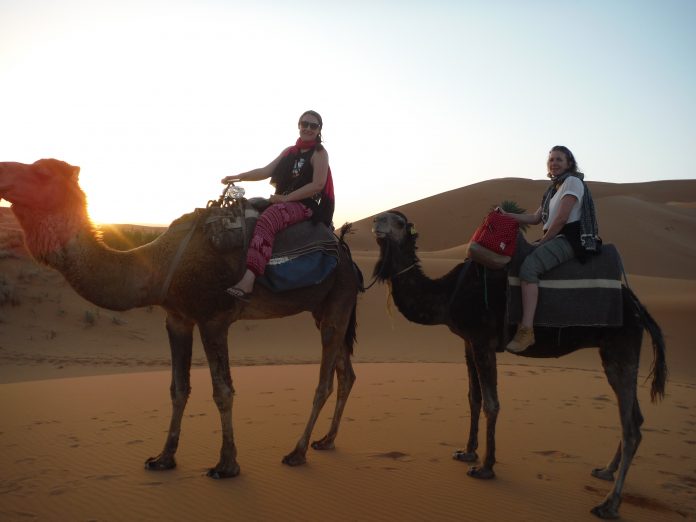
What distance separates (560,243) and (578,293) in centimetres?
50

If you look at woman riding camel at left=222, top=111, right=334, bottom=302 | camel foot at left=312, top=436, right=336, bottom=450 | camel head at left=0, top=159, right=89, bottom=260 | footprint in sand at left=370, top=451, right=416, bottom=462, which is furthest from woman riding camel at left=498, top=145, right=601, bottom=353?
camel head at left=0, top=159, right=89, bottom=260

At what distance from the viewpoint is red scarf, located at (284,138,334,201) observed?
636 cm

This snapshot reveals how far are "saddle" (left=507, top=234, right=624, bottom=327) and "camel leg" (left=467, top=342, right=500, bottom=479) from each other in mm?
431

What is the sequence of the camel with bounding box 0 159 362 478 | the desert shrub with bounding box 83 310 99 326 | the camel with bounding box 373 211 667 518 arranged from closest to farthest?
the camel with bounding box 0 159 362 478
the camel with bounding box 373 211 667 518
the desert shrub with bounding box 83 310 99 326

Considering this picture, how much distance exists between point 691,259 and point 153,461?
1768 inches

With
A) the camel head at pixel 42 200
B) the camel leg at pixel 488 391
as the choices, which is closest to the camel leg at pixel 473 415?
the camel leg at pixel 488 391

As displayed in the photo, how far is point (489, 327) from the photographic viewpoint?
5707mm

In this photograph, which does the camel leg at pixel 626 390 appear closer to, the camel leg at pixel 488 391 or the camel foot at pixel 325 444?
the camel leg at pixel 488 391

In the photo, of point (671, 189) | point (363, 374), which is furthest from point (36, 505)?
point (671, 189)

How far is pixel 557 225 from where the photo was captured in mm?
5582

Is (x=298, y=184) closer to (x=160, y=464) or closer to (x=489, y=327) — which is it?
(x=489, y=327)

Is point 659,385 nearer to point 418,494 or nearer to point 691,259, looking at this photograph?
point 418,494

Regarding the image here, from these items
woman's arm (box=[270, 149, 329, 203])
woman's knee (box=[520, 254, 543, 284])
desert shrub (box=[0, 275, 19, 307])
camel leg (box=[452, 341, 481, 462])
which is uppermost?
woman's arm (box=[270, 149, 329, 203])

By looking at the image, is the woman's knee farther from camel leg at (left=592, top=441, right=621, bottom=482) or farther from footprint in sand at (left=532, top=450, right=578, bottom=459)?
footprint in sand at (left=532, top=450, right=578, bottom=459)
